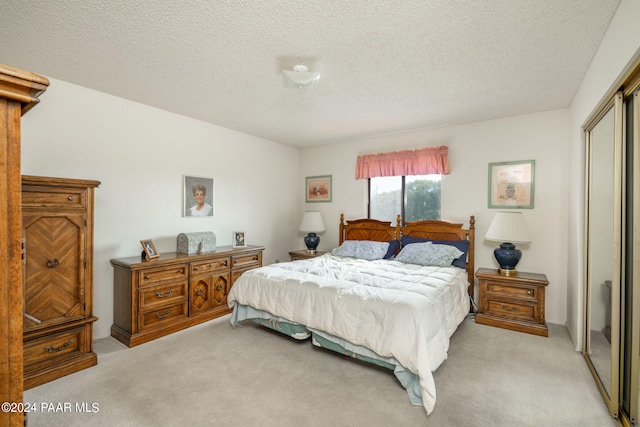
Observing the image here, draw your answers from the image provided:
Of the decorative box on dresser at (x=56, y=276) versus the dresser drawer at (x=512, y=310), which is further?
the dresser drawer at (x=512, y=310)

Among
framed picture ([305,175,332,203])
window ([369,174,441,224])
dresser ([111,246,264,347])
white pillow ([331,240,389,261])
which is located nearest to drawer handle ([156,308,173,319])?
dresser ([111,246,264,347])

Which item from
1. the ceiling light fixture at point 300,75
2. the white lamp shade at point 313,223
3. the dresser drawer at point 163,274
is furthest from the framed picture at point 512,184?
the dresser drawer at point 163,274

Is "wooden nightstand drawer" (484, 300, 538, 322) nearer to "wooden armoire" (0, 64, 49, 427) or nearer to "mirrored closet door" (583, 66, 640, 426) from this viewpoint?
"mirrored closet door" (583, 66, 640, 426)

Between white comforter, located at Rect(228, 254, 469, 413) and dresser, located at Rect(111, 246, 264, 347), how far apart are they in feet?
1.65

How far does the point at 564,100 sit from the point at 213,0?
354 centimetres

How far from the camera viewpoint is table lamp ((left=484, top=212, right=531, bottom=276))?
3418mm

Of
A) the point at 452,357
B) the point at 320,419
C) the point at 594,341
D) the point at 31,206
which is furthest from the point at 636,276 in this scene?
the point at 31,206

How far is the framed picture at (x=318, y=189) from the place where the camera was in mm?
5406

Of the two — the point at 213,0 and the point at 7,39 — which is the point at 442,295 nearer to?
the point at 213,0

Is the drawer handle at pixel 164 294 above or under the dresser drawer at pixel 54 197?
under

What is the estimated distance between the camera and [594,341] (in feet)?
8.01

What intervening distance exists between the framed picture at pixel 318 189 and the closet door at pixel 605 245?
3.47 m

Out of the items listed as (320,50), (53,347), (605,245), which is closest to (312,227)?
(320,50)

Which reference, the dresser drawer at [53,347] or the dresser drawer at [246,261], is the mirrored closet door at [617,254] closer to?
the dresser drawer at [246,261]
